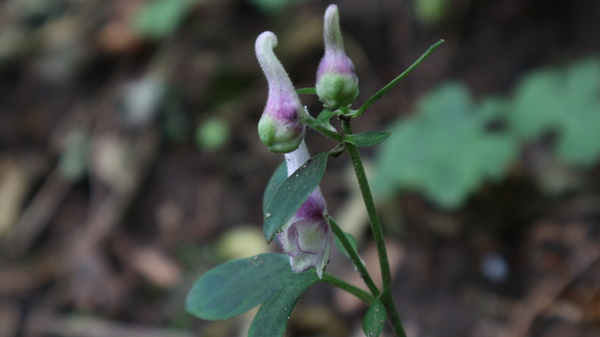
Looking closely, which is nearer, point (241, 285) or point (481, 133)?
point (241, 285)

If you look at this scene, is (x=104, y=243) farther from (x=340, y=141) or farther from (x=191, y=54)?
(x=340, y=141)

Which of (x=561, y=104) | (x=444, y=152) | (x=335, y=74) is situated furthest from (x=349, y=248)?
(x=561, y=104)

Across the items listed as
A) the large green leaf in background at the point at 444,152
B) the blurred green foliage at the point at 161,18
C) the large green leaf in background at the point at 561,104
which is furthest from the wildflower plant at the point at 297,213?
the blurred green foliage at the point at 161,18

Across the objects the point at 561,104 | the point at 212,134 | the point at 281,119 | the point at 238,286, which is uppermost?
the point at 212,134

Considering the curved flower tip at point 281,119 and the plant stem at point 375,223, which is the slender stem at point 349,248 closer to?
the plant stem at point 375,223

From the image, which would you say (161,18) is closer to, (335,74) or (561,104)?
(561,104)

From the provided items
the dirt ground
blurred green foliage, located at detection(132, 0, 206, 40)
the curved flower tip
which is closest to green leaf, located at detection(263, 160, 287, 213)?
the curved flower tip

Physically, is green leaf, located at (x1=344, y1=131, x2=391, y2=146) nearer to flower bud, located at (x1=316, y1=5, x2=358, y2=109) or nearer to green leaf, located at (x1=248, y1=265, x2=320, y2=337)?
flower bud, located at (x1=316, y1=5, x2=358, y2=109)
